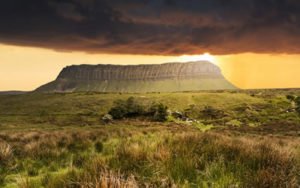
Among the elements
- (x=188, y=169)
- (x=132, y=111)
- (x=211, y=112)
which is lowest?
(x=211, y=112)

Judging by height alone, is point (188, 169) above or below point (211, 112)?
above

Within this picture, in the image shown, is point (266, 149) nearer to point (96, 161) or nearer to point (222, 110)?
point (96, 161)

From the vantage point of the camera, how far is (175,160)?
22.0ft

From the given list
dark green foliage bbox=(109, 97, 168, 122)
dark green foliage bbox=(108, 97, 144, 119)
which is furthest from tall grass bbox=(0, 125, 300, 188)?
dark green foliage bbox=(108, 97, 144, 119)

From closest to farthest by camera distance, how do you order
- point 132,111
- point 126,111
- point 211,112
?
point 126,111 → point 132,111 → point 211,112

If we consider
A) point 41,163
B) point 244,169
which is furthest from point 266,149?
point 41,163

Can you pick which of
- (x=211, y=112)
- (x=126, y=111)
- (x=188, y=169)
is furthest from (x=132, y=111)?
(x=188, y=169)

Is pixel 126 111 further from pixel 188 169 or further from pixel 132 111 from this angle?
pixel 188 169

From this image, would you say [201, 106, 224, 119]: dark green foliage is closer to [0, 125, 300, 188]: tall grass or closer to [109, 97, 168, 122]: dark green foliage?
[109, 97, 168, 122]: dark green foliage

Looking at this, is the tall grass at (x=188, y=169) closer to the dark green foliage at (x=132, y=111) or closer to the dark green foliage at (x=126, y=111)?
the dark green foliage at (x=132, y=111)

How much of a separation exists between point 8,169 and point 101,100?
343ft

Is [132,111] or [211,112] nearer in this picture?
[132,111]

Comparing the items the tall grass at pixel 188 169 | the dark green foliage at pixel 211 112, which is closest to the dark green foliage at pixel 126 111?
the dark green foliage at pixel 211 112

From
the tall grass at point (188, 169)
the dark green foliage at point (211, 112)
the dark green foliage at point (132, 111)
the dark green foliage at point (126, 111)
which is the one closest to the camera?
the tall grass at point (188, 169)
